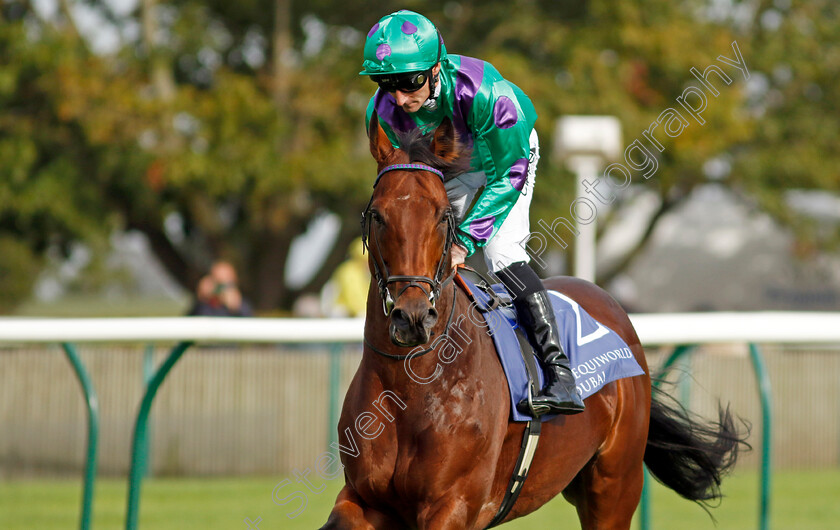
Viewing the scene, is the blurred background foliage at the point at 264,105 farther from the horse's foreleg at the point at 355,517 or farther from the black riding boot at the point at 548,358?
the horse's foreleg at the point at 355,517

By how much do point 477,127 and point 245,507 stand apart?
153 inches

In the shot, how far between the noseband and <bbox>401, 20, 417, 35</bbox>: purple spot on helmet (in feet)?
1.35

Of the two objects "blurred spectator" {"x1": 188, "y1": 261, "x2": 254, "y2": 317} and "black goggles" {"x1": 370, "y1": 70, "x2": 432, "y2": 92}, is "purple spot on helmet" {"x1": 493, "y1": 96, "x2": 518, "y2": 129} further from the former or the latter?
"blurred spectator" {"x1": 188, "y1": 261, "x2": 254, "y2": 317}

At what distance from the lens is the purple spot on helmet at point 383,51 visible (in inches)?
113

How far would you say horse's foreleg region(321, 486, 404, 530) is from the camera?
2809 mm

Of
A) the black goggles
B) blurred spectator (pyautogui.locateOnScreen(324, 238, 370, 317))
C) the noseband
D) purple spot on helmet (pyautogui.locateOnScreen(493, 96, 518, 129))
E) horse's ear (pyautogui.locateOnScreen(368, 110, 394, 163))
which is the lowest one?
blurred spectator (pyautogui.locateOnScreen(324, 238, 370, 317))

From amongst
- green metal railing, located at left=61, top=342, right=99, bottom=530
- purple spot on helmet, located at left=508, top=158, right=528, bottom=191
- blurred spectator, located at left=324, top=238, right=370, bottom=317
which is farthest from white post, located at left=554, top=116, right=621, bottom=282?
purple spot on helmet, located at left=508, top=158, right=528, bottom=191

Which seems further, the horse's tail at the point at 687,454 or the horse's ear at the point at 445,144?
the horse's tail at the point at 687,454

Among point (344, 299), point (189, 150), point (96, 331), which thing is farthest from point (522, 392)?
point (189, 150)

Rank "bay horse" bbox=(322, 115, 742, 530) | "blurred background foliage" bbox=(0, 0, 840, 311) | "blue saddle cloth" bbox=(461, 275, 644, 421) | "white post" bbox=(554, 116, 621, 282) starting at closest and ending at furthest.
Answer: "bay horse" bbox=(322, 115, 742, 530)
"blue saddle cloth" bbox=(461, 275, 644, 421)
"white post" bbox=(554, 116, 621, 282)
"blurred background foliage" bbox=(0, 0, 840, 311)

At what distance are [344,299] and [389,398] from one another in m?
5.51

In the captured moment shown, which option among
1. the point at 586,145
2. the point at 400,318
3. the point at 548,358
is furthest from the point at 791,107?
the point at 400,318

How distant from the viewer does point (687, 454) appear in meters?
4.04

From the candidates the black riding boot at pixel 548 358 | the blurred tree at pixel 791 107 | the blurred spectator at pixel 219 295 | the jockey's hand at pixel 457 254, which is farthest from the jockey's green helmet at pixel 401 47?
the blurred tree at pixel 791 107
